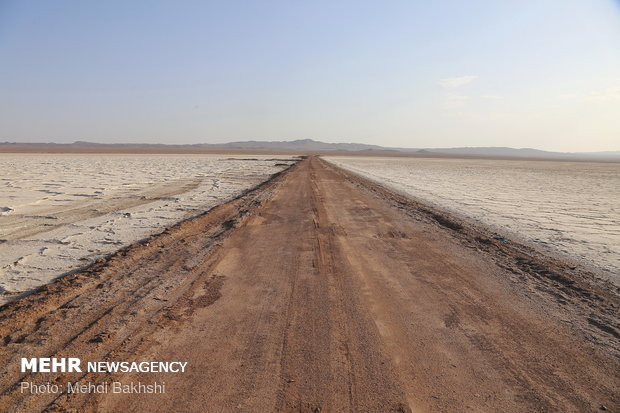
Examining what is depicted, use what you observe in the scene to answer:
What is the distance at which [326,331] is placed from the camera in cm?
364

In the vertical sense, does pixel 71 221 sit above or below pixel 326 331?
above

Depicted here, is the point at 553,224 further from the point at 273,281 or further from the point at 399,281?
the point at 273,281

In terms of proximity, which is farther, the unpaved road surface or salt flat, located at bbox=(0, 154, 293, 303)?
salt flat, located at bbox=(0, 154, 293, 303)

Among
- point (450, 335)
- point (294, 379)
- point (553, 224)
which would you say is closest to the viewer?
point (294, 379)

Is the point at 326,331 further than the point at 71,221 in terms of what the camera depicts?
No

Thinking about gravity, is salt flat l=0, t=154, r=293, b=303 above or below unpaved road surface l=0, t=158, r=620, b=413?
above

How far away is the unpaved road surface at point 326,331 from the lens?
8.95 feet

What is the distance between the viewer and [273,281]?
16.7ft

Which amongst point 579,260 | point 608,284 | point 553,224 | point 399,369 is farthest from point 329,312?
point 553,224

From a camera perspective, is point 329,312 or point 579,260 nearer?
point 329,312

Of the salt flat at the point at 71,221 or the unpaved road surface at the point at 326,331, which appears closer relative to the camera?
the unpaved road surface at the point at 326,331

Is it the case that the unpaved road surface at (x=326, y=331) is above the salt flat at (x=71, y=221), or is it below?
below

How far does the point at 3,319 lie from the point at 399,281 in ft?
15.4

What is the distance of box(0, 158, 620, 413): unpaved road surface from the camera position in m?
2.73
